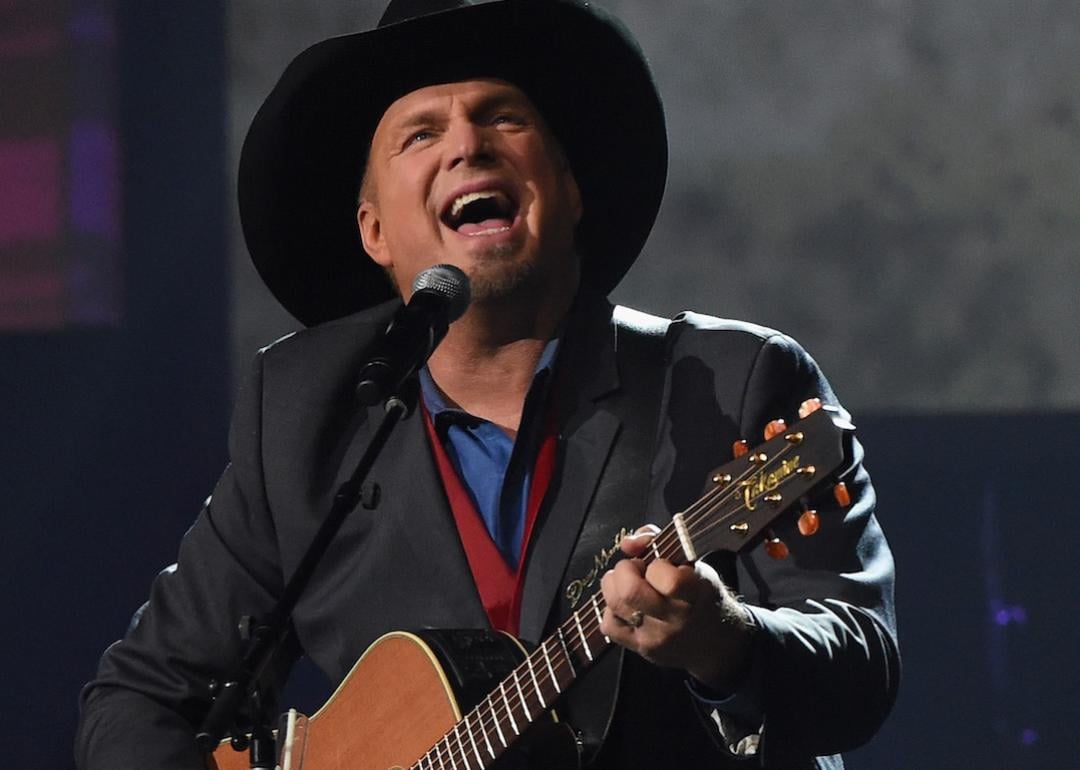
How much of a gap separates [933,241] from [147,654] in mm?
1725

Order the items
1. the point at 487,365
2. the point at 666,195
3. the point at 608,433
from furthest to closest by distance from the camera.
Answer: the point at 666,195
the point at 487,365
the point at 608,433

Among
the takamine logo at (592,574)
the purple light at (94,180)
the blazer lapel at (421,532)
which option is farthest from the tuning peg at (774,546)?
the purple light at (94,180)

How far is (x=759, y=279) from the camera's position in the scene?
3.38 m

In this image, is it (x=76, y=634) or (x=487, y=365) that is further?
(x=76, y=634)

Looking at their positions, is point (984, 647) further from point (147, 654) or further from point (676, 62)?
point (147, 654)

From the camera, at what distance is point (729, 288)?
340 cm

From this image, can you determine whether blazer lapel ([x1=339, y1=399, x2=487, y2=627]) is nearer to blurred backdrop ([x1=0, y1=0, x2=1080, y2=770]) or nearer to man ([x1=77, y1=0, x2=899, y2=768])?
man ([x1=77, y1=0, x2=899, y2=768])

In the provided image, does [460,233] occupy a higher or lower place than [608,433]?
higher

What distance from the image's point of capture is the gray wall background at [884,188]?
3.21m

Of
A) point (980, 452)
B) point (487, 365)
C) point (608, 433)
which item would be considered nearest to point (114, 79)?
point (487, 365)

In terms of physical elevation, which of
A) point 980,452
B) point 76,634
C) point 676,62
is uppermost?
point 676,62

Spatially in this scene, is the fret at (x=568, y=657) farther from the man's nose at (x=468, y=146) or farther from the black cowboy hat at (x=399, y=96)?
the black cowboy hat at (x=399, y=96)

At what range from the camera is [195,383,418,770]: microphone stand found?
2.03 meters

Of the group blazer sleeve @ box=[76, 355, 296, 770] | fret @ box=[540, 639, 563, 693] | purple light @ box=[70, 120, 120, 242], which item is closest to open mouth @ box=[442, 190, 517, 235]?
blazer sleeve @ box=[76, 355, 296, 770]
